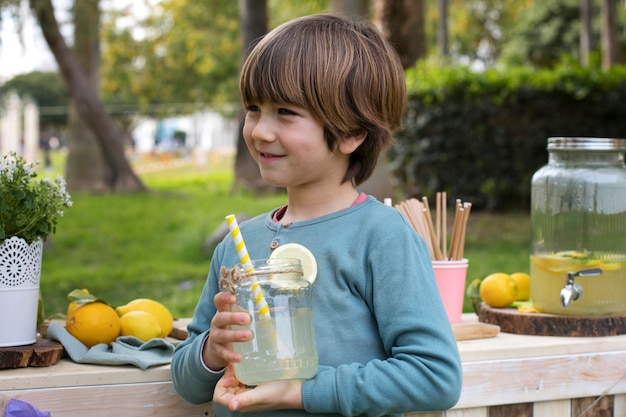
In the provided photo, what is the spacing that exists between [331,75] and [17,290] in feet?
3.50

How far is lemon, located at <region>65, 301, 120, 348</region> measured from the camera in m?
2.48

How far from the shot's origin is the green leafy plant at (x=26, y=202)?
2305 millimetres

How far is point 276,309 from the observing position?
5.64ft

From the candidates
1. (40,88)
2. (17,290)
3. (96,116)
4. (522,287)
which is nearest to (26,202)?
(17,290)

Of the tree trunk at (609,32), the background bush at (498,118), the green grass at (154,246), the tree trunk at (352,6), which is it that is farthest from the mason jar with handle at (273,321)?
the tree trunk at (609,32)

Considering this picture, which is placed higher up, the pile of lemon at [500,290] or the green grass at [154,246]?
the pile of lemon at [500,290]

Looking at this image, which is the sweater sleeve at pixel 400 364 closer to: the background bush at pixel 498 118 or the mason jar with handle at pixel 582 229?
the mason jar with handle at pixel 582 229

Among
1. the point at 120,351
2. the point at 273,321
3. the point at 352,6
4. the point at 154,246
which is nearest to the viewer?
the point at 273,321

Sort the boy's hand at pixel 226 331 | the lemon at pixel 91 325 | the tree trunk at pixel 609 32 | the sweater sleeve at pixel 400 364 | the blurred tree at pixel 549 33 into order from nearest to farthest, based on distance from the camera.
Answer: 1. the boy's hand at pixel 226 331
2. the sweater sleeve at pixel 400 364
3. the lemon at pixel 91 325
4. the tree trunk at pixel 609 32
5. the blurred tree at pixel 549 33

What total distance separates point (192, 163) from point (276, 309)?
25963 mm

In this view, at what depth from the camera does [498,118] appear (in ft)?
31.9

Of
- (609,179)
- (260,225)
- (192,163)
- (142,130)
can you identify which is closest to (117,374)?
(260,225)

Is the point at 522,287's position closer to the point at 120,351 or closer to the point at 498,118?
the point at 120,351

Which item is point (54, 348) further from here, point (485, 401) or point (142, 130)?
point (142, 130)
